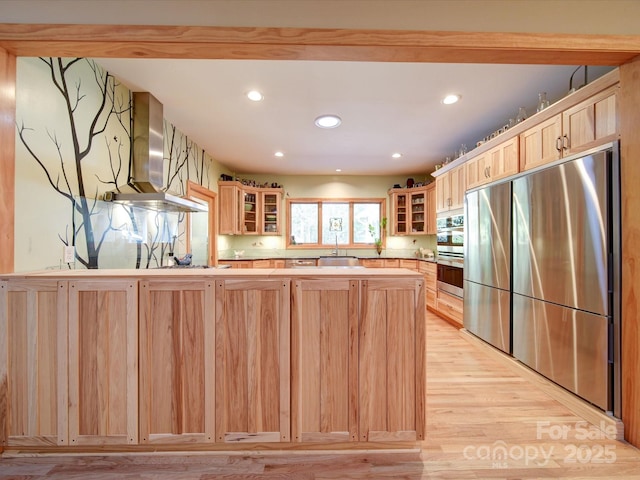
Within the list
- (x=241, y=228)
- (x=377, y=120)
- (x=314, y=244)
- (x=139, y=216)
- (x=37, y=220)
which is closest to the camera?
(x=37, y=220)

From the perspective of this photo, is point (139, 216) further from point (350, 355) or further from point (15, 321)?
point (350, 355)

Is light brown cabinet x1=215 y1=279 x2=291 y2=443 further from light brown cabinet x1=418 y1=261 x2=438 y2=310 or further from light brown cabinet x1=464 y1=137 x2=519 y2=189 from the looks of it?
light brown cabinet x1=418 y1=261 x2=438 y2=310

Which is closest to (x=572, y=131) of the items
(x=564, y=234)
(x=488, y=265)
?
(x=564, y=234)

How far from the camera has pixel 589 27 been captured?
150cm

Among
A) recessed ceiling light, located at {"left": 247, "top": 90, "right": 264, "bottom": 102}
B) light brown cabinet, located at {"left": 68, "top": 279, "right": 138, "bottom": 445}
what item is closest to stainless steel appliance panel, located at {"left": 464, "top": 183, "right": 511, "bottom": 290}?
recessed ceiling light, located at {"left": 247, "top": 90, "right": 264, "bottom": 102}

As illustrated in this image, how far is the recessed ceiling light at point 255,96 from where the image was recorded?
2.67 m

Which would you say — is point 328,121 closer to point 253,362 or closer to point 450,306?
point 253,362

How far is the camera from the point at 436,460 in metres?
1.57

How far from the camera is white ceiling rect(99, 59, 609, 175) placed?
91.0 inches

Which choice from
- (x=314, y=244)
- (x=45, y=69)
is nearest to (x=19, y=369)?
(x=45, y=69)

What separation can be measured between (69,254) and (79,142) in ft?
2.81

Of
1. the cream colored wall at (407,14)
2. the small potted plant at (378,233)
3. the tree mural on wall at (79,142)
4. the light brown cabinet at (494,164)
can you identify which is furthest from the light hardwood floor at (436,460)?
the small potted plant at (378,233)

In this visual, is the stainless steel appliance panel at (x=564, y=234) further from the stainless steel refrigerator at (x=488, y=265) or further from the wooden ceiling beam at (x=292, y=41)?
the wooden ceiling beam at (x=292, y=41)

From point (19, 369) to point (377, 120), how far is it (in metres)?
3.62
